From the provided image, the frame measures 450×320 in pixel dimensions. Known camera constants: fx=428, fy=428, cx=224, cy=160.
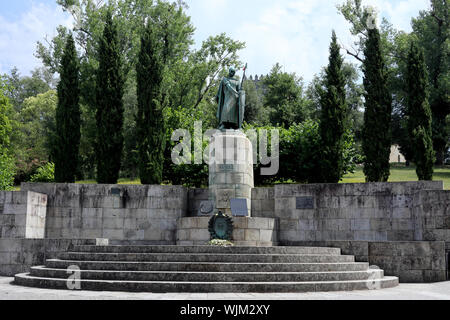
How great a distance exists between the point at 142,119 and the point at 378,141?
1345 centimetres

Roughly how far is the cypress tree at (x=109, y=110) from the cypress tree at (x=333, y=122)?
11536 mm

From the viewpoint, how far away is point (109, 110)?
24812mm

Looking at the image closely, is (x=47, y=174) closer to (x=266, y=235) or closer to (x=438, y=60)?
(x=266, y=235)

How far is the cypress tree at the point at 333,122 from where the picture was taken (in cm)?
2314

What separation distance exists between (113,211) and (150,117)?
22.7 ft

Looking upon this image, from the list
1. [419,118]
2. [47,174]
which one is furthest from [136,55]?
[419,118]

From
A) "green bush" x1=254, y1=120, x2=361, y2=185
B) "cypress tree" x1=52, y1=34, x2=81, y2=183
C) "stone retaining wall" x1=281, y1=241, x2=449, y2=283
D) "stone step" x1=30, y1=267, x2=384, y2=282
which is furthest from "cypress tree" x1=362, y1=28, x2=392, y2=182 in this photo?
"cypress tree" x1=52, y1=34, x2=81, y2=183

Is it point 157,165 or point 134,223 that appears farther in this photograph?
point 157,165

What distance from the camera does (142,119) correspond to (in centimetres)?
2462

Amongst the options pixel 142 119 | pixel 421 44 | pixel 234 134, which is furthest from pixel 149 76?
pixel 421 44

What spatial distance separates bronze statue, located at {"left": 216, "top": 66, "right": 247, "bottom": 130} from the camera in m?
19.5

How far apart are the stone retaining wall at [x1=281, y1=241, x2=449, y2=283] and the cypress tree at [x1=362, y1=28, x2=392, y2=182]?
1006 cm

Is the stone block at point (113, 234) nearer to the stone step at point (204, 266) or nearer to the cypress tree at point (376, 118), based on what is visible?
the stone step at point (204, 266)

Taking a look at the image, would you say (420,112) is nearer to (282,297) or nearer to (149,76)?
(149,76)
